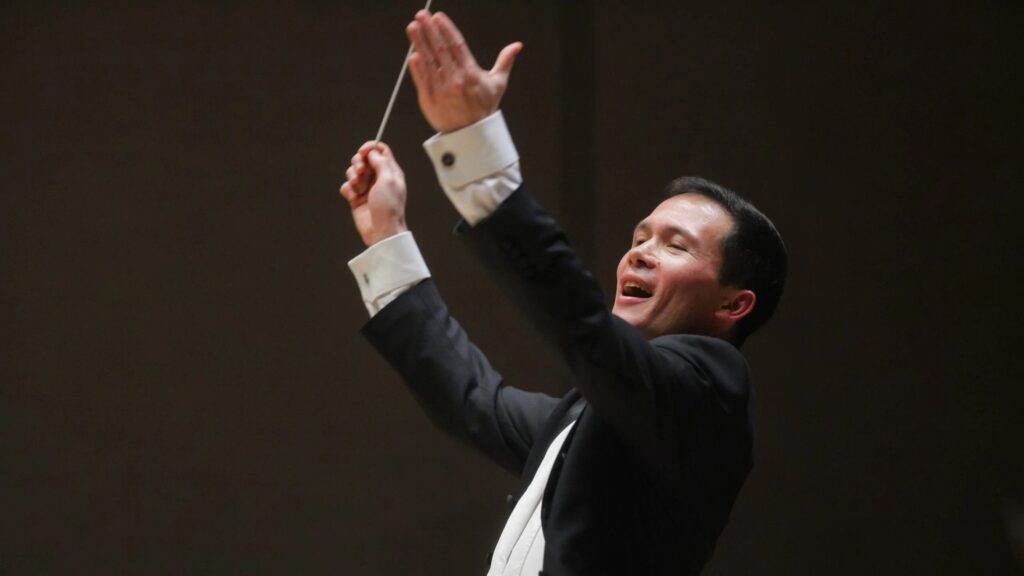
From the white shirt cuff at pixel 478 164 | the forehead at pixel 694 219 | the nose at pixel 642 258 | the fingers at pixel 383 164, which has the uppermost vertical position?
the fingers at pixel 383 164

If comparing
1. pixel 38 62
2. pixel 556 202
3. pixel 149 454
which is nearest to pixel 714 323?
pixel 556 202

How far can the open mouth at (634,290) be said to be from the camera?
5.46 feet

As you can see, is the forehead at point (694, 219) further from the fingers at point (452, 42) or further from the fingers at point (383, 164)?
the fingers at point (452, 42)

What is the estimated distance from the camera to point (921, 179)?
3.00 metres

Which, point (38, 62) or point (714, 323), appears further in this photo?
point (38, 62)

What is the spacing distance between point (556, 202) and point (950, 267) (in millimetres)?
947

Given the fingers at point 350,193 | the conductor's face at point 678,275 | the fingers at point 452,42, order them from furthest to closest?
the fingers at point 350,193, the conductor's face at point 678,275, the fingers at point 452,42

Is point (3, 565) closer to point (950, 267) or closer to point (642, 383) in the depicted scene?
point (642, 383)

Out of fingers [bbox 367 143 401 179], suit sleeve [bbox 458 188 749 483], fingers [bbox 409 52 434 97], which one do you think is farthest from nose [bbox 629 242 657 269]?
fingers [bbox 409 52 434 97]

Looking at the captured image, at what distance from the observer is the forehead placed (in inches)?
65.7

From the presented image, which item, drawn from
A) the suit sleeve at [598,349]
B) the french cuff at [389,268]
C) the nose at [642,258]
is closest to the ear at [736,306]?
the nose at [642,258]

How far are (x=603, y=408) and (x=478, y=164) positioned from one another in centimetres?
29

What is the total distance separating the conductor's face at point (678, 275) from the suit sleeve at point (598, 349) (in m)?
0.19

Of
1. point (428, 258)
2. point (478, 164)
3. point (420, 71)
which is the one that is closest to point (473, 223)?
point (478, 164)
